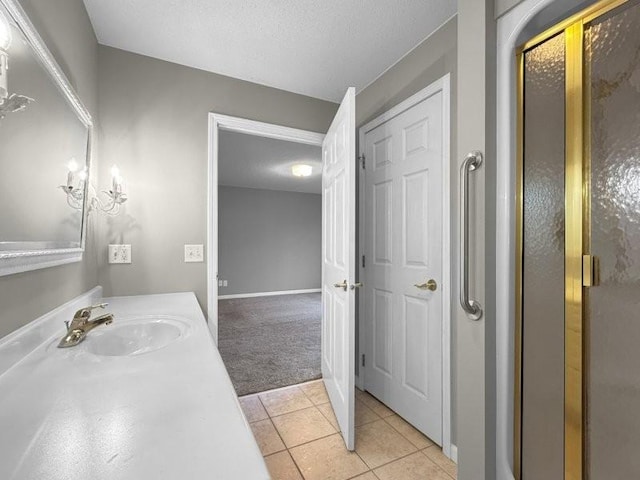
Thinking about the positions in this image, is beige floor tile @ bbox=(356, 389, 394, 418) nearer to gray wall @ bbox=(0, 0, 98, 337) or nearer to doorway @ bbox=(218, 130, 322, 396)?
doorway @ bbox=(218, 130, 322, 396)

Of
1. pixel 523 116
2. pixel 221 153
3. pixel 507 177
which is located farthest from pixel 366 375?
pixel 221 153

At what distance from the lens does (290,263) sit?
21.9ft

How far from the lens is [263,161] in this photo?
4.39m

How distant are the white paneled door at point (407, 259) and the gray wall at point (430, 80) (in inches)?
2.3

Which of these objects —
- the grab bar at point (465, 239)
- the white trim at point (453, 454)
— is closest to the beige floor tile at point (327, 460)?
the white trim at point (453, 454)

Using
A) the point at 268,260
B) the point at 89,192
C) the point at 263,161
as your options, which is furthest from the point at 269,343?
the point at 268,260

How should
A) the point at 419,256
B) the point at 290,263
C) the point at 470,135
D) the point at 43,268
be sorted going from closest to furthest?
the point at 43,268, the point at 470,135, the point at 419,256, the point at 290,263

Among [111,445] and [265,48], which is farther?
[265,48]

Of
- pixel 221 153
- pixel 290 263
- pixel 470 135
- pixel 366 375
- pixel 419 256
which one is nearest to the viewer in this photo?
pixel 470 135

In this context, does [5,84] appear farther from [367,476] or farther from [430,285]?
[367,476]

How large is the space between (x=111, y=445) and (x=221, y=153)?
3.96m

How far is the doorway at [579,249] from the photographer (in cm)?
86

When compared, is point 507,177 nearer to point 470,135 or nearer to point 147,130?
point 470,135

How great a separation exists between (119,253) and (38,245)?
905 mm
